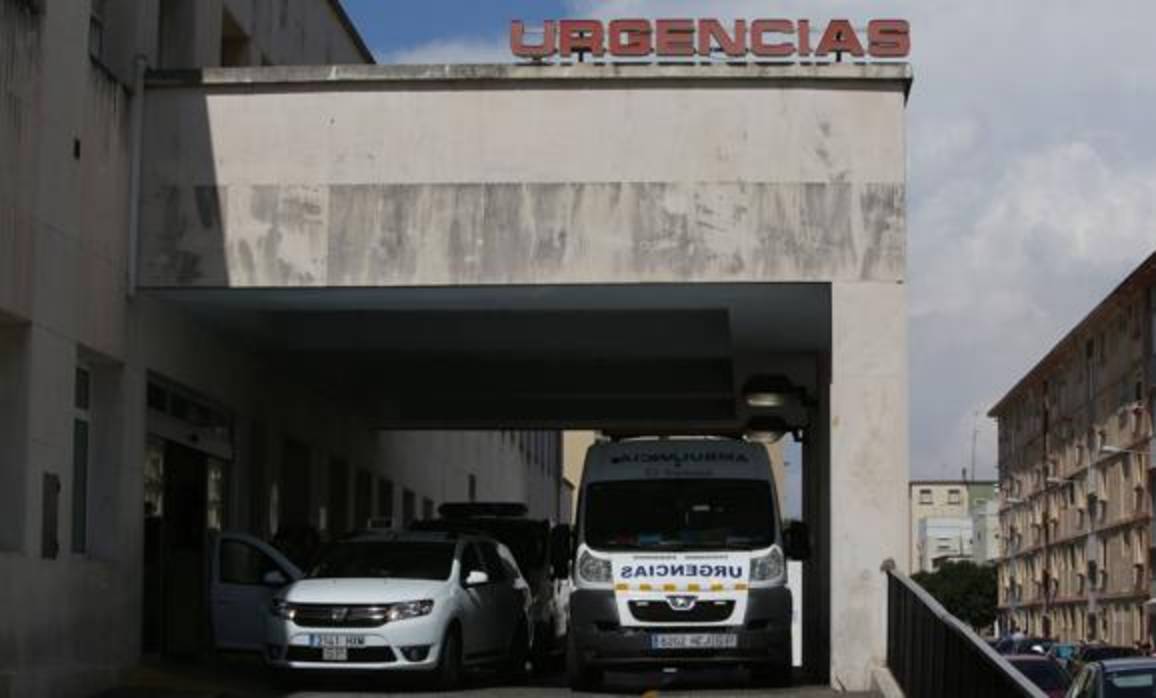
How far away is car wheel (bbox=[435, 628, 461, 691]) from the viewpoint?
63.4 ft

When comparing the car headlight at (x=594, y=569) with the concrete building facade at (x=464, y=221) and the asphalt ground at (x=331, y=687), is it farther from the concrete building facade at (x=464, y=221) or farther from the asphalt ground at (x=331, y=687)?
the concrete building facade at (x=464, y=221)

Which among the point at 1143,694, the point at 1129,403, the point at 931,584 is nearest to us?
the point at 1143,694

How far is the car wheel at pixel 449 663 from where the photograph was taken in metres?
19.3

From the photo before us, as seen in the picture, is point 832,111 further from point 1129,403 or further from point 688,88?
point 1129,403

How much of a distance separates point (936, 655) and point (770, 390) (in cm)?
1290

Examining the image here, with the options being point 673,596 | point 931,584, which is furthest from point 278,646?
point 931,584

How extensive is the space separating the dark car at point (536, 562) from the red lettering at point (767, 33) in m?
7.86

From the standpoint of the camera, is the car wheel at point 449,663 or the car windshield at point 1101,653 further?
the car windshield at point 1101,653

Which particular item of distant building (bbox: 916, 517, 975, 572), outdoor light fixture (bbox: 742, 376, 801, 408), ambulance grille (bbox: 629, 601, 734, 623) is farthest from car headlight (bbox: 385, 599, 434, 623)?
distant building (bbox: 916, 517, 975, 572)

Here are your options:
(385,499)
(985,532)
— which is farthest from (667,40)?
(985,532)

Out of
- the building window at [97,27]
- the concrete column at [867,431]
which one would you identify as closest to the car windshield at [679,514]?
the concrete column at [867,431]

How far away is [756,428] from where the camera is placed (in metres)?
28.9

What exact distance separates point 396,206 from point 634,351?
7.47 metres

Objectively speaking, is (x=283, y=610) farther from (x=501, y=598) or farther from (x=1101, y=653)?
(x=1101, y=653)
